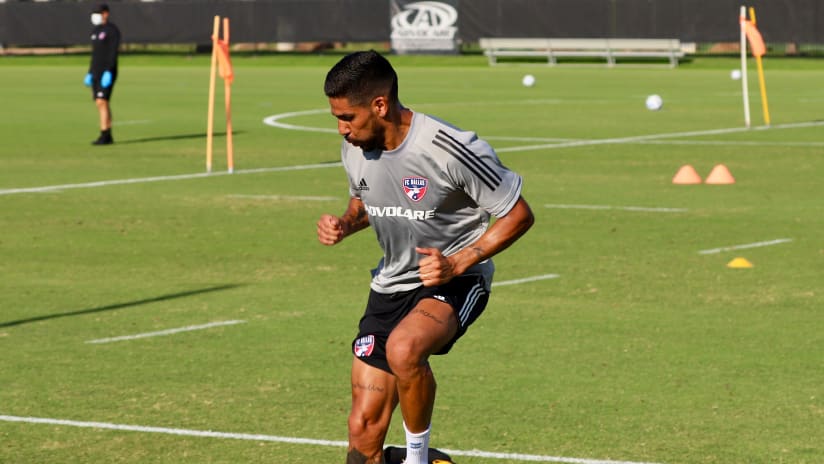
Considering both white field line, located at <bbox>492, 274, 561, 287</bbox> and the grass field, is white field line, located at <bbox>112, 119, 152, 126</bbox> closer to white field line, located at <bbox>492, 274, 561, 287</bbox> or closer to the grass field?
the grass field

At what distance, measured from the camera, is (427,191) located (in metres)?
7.20

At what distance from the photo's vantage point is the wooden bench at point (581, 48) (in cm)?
5734

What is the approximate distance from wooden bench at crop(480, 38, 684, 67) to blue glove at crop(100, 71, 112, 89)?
31.9 metres

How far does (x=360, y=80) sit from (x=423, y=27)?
55710 mm

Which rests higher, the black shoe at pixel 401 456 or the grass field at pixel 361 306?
the black shoe at pixel 401 456

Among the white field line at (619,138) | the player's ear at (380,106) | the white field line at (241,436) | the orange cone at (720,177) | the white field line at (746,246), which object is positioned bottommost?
the white field line at (619,138)

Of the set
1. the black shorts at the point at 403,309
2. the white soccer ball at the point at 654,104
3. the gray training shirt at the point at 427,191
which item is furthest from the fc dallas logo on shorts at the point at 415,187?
the white soccer ball at the point at 654,104

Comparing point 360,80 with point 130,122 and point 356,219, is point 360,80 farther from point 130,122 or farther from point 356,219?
point 130,122

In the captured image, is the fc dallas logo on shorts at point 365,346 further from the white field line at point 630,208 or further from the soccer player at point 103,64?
the soccer player at point 103,64

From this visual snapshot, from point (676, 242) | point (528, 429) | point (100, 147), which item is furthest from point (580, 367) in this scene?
point (100, 147)

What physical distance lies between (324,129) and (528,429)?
22.0m

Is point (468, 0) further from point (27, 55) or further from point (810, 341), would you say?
point (810, 341)

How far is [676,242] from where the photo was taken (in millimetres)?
15531

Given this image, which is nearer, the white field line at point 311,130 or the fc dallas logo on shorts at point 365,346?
the fc dallas logo on shorts at point 365,346
